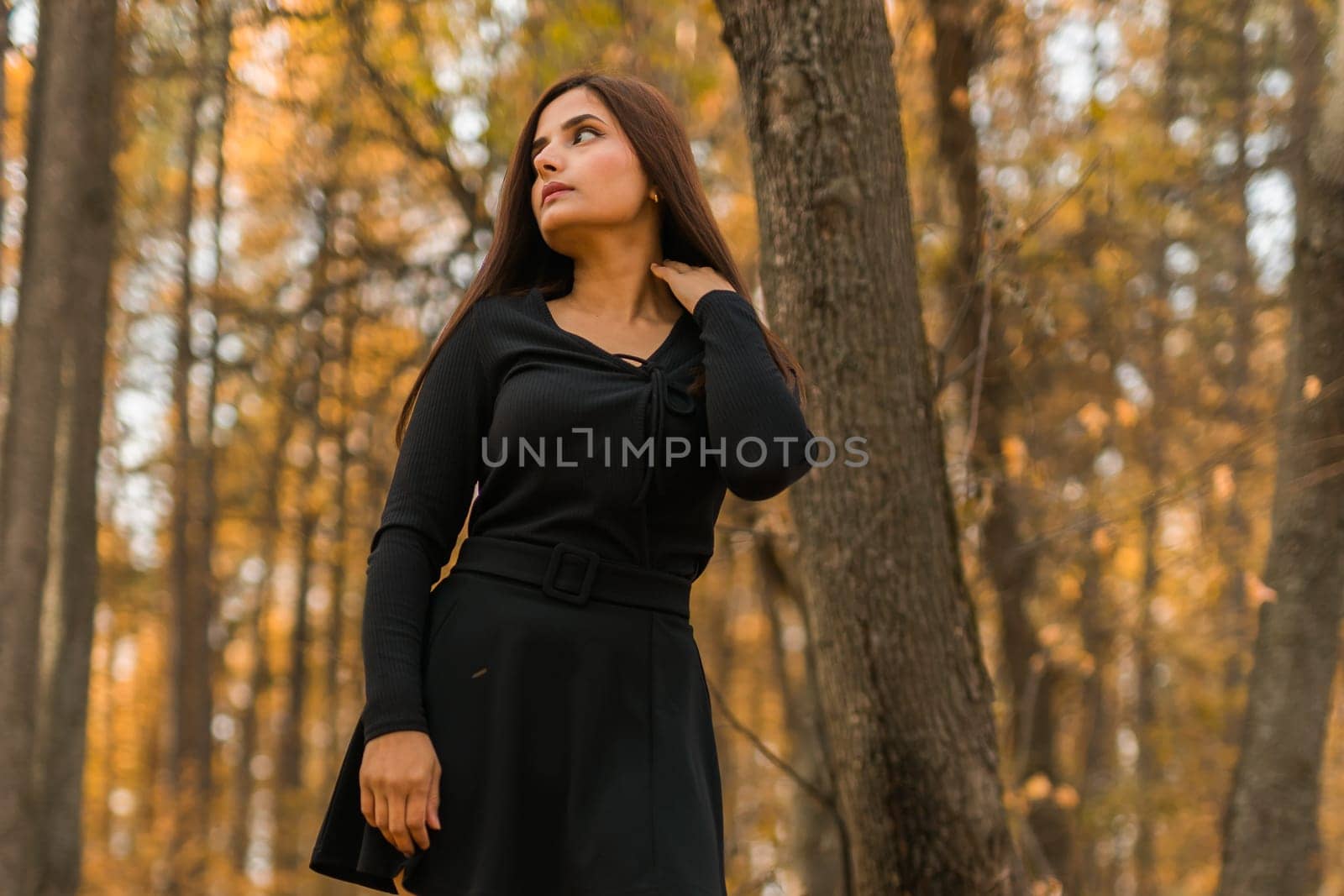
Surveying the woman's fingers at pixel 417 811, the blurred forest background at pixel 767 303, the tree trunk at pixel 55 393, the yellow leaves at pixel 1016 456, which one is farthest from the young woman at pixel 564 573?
the tree trunk at pixel 55 393

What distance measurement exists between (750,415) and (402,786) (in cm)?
81

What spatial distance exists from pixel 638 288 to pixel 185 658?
1403 centimetres

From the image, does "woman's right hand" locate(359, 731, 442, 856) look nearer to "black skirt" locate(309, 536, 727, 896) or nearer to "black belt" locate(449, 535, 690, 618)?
"black skirt" locate(309, 536, 727, 896)

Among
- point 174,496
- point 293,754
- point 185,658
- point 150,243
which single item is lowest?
point 293,754

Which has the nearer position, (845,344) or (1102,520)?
(845,344)

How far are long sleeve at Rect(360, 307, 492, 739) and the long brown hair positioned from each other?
0.56ft

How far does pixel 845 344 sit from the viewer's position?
141 inches

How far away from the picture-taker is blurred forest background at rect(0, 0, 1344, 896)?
22.2 ft

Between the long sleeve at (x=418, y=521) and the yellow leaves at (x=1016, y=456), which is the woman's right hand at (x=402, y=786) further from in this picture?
the yellow leaves at (x=1016, y=456)

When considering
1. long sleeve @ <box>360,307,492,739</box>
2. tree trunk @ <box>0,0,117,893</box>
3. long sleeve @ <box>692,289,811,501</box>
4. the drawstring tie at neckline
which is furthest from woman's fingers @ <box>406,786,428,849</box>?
tree trunk @ <box>0,0,117,893</box>

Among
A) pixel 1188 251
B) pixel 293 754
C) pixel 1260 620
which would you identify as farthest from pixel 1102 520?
pixel 293 754

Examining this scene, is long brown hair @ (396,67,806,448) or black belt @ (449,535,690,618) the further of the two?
long brown hair @ (396,67,806,448)

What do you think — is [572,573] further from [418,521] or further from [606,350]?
[606,350]

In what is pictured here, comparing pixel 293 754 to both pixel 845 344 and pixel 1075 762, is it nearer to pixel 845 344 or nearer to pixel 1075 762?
pixel 1075 762
